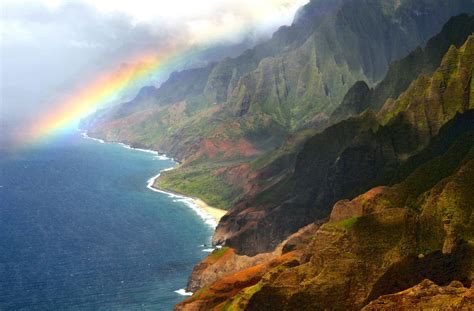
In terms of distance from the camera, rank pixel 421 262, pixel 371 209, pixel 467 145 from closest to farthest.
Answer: pixel 421 262 → pixel 371 209 → pixel 467 145

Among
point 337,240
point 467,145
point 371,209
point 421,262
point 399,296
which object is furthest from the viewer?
point 467,145

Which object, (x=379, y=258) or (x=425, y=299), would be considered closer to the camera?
(x=425, y=299)

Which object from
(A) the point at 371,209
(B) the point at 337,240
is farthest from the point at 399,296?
(A) the point at 371,209

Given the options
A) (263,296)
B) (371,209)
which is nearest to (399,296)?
(263,296)

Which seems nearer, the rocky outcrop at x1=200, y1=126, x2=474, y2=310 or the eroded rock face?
the eroded rock face

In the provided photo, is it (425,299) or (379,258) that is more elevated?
(379,258)

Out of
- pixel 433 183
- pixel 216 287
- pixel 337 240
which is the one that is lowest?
pixel 216 287

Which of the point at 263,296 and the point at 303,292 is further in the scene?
the point at 263,296

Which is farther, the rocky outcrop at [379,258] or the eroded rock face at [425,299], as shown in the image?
the rocky outcrop at [379,258]

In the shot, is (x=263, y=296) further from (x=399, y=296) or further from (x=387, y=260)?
(x=399, y=296)

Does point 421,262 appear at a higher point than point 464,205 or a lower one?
lower

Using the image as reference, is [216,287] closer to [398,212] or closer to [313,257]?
[313,257]
